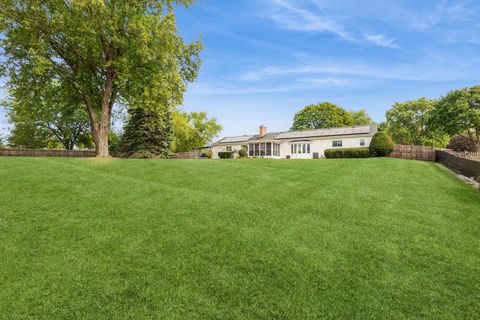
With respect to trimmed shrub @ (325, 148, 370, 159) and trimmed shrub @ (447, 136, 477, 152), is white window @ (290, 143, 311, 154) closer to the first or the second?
trimmed shrub @ (325, 148, 370, 159)

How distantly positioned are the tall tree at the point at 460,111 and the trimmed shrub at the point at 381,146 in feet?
55.5

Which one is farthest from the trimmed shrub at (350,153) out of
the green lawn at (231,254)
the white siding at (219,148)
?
the white siding at (219,148)

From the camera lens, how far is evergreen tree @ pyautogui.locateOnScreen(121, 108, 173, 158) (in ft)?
95.0

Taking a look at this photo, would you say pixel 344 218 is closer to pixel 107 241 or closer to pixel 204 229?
pixel 204 229

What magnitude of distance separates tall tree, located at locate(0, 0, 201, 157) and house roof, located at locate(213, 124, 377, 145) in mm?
22968

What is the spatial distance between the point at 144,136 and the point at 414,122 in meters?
49.9

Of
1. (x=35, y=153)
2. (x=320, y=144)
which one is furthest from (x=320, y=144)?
(x=35, y=153)

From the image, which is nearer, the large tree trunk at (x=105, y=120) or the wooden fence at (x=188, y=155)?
the large tree trunk at (x=105, y=120)

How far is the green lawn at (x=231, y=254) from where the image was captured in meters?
3.44

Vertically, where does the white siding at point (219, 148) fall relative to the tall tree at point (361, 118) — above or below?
below

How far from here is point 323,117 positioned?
57562 millimetres

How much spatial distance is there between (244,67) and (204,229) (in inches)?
701

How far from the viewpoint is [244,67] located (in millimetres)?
21000

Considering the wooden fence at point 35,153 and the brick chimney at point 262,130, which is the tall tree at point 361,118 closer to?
the brick chimney at point 262,130
